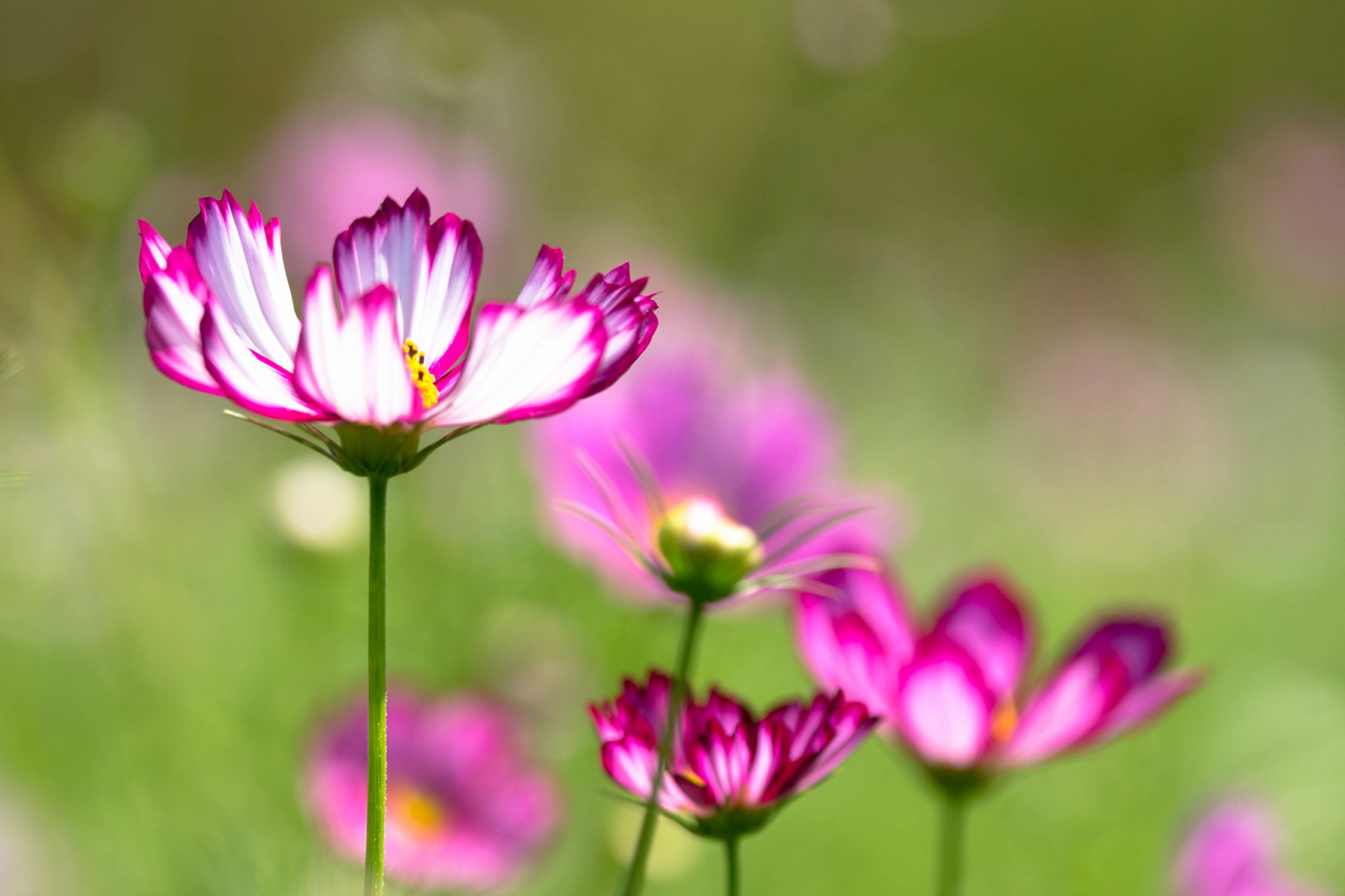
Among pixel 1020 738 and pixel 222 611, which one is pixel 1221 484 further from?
Answer: pixel 1020 738

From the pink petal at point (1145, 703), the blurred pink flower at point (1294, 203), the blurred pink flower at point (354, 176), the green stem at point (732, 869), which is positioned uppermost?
the blurred pink flower at point (1294, 203)

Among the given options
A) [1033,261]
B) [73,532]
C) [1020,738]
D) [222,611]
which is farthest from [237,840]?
[1033,261]

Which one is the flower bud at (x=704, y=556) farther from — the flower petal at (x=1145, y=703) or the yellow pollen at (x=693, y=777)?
the flower petal at (x=1145, y=703)

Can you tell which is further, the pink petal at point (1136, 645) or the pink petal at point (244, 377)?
the pink petal at point (1136, 645)

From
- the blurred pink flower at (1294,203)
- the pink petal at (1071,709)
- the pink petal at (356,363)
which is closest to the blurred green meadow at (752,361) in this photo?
the blurred pink flower at (1294,203)

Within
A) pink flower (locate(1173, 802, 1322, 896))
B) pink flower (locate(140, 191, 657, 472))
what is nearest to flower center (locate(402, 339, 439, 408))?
pink flower (locate(140, 191, 657, 472))
